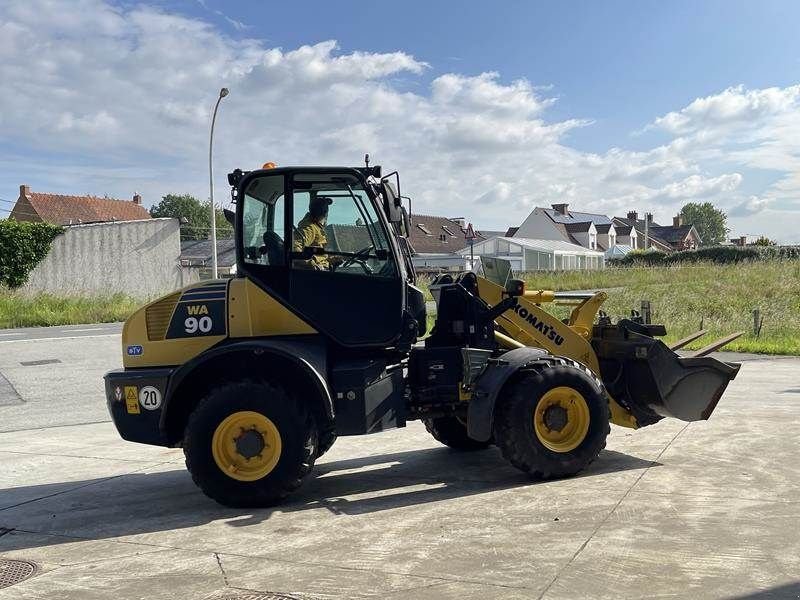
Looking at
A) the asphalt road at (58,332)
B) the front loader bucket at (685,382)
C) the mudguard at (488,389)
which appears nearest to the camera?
the mudguard at (488,389)

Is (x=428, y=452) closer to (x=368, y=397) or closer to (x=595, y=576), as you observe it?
(x=368, y=397)

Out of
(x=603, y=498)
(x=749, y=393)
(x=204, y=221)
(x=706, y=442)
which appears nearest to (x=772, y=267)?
(x=749, y=393)

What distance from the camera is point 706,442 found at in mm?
7008

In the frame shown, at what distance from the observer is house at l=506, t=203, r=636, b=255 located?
7288 centimetres

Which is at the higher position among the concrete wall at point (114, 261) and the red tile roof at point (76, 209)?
the red tile roof at point (76, 209)

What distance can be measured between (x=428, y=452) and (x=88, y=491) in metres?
3.04

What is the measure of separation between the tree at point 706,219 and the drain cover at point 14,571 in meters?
124

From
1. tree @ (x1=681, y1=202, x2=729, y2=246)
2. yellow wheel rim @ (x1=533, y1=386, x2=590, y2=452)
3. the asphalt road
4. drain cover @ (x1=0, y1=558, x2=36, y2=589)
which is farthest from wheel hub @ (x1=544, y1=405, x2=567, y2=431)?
tree @ (x1=681, y1=202, x2=729, y2=246)

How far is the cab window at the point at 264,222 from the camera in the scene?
6.00 m

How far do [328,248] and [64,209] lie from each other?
186 feet

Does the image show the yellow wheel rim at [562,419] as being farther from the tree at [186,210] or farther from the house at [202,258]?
the tree at [186,210]

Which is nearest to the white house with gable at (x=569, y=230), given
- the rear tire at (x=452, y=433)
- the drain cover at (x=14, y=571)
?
the rear tire at (x=452, y=433)

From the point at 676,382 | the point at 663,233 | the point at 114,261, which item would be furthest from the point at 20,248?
the point at 663,233

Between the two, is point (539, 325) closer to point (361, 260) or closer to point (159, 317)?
point (361, 260)
